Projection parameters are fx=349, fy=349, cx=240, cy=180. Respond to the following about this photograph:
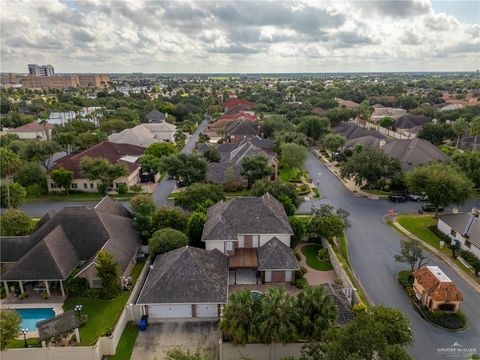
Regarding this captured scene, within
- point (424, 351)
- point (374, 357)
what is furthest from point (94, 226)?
point (424, 351)

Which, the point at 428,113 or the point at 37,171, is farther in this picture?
the point at 428,113

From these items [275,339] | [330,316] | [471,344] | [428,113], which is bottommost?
[471,344]

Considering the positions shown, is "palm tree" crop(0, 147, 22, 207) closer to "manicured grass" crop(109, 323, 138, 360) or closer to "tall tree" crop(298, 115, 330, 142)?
"manicured grass" crop(109, 323, 138, 360)

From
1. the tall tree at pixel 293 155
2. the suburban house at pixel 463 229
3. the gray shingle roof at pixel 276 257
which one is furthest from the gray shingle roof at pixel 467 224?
the tall tree at pixel 293 155

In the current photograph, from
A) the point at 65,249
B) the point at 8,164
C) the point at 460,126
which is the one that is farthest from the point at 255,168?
the point at 460,126

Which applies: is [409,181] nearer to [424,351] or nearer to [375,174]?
[375,174]

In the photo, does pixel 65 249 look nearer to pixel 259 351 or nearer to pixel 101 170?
pixel 259 351
